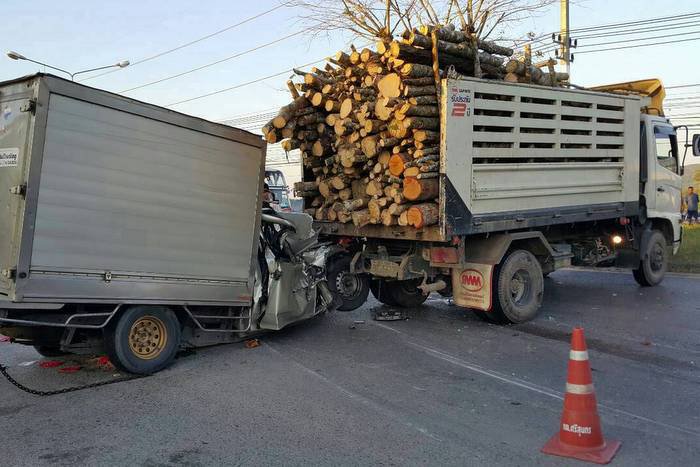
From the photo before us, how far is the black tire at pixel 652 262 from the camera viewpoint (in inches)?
415

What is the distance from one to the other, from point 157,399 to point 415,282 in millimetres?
4780

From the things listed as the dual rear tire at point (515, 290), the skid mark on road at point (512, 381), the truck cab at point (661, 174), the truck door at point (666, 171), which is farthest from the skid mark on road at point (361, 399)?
the truck door at point (666, 171)

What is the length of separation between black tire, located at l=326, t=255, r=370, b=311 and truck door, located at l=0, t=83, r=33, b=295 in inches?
175

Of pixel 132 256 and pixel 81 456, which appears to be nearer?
pixel 81 456

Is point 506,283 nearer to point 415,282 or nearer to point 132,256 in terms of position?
point 415,282

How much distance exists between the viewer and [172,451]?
390 cm

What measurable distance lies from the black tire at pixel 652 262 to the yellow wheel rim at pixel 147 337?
8401 millimetres

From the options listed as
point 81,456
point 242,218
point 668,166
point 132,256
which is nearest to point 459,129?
point 242,218

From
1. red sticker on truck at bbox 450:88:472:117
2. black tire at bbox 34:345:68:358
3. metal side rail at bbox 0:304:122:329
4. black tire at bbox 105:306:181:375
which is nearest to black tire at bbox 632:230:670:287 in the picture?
red sticker on truck at bbox 450:88:472:117

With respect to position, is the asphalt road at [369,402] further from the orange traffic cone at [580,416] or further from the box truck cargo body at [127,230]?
the box truck cargo body at [127,230]

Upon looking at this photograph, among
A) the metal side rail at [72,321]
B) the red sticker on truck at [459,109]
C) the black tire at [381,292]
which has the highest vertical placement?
the red sticker on truck at [459,109]

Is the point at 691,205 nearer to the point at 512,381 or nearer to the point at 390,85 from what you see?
the point at 390,85

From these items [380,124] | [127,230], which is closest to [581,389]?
[127,230]

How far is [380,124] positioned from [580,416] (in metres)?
4.46
